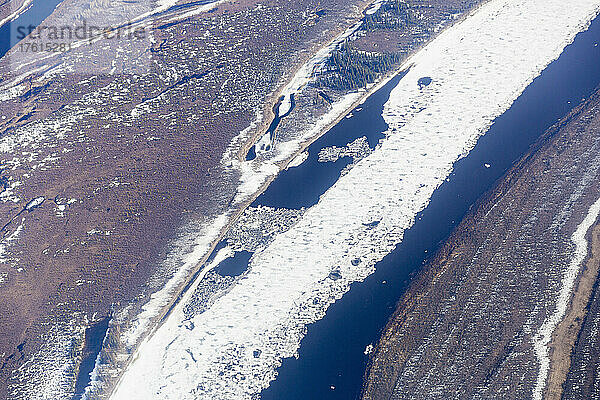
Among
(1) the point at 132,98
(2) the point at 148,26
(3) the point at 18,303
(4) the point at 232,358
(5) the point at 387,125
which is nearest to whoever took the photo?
(4) the point at 232,358

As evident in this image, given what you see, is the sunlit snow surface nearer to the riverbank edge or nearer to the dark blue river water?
the dark blue river water

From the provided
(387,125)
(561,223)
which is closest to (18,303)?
(387,125)

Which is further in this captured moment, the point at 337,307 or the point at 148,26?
the point at 148,26

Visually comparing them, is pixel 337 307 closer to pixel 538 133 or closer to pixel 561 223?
pixel 561 223

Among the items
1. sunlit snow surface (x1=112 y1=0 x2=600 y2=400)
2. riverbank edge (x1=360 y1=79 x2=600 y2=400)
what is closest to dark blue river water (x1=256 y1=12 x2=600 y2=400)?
riverbank edge (x1=360 y1=79 x2=600 y2=400)

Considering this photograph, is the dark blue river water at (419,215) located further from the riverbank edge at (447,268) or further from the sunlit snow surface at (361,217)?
the sunlit snow surface at (361,217)

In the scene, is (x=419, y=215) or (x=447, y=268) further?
(x=419, y=215)

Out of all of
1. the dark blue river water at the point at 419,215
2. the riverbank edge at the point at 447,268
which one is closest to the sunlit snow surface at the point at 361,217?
the dark blue river water at the point at 419,215

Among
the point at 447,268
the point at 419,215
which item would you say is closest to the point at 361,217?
the point at 419,215

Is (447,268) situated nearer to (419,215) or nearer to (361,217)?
(419,215)
